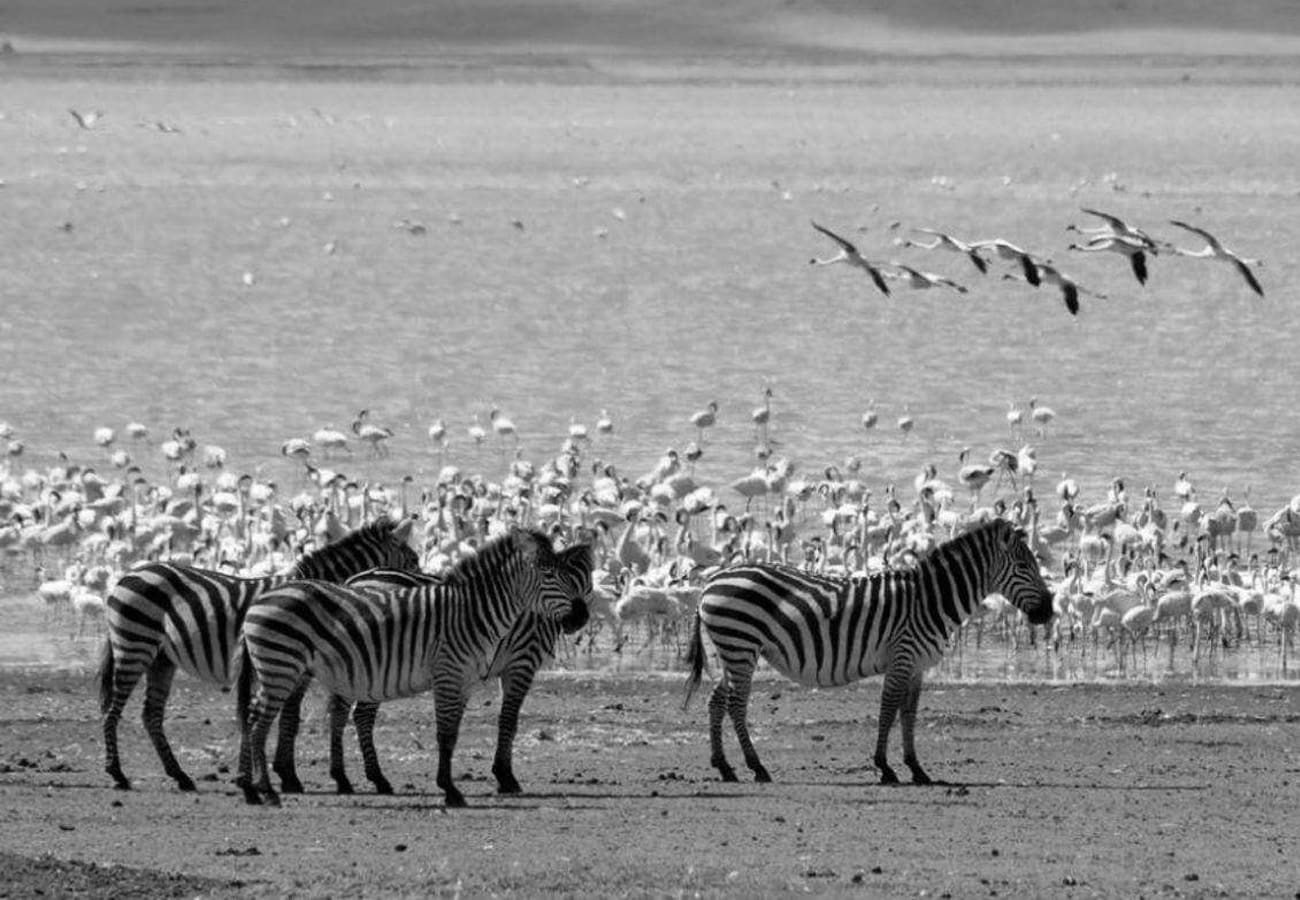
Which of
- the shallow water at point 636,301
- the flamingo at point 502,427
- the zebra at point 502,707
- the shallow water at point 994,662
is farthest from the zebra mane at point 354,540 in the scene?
the flamingo at point 502,427

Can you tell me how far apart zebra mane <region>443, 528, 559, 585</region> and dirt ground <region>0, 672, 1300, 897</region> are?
96cm

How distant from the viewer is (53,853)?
10977mm

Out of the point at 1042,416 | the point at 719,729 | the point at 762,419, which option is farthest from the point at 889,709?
the point at 1042,416

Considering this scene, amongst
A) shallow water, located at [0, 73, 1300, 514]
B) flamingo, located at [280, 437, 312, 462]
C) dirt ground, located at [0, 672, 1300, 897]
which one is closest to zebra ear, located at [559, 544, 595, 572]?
dirt ground, located at [0, 672, 1300, 897]

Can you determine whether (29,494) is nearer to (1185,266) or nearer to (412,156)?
(1185,266)

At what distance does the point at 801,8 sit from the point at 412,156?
52.1 m

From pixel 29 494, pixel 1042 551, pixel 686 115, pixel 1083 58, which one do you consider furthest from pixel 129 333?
pixel 1083 58

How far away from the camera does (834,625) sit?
13.7m

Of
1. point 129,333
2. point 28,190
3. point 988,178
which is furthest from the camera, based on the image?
point 988,178

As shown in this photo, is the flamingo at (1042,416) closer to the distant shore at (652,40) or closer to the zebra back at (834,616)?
the zebra back at (834,616)

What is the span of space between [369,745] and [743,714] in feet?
5.86

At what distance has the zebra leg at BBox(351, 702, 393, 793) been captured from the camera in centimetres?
1286

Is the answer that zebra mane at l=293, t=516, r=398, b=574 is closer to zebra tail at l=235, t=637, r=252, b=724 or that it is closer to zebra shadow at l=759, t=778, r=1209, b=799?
zebra tail at l=235, t=637, r=252, b=724

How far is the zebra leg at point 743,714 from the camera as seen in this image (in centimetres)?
1330
